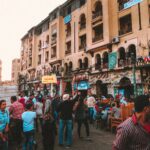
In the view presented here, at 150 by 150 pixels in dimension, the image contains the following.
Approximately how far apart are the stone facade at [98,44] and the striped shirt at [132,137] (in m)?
Answer: 17.6

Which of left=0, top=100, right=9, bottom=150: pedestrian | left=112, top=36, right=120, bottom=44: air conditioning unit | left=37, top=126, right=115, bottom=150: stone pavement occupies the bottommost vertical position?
left=37, top=126, right=115, bottom=150: stone pavement

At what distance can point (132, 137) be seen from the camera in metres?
2.56

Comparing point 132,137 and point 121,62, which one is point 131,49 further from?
point 132,137

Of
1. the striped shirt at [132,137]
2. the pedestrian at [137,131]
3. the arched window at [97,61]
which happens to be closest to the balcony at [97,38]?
the arched window at [97,61]

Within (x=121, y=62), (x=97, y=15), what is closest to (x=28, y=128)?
(x=121, y=62)

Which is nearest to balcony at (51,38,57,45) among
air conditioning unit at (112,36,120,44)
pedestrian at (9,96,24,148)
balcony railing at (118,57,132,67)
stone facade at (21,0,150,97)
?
stone facade at (21,0,150,97)

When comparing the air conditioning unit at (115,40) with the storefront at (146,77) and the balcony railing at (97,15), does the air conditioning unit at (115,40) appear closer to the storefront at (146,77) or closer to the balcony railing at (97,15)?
the balcony railing at (97,15)

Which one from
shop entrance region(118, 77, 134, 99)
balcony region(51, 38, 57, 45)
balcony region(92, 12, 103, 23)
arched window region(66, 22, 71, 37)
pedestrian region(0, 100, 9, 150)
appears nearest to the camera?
pedestrian region(0, 100, 9, 150)

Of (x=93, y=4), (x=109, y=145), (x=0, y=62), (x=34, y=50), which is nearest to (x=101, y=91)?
(x=93, y=4)

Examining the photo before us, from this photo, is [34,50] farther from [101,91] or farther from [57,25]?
[101,91]

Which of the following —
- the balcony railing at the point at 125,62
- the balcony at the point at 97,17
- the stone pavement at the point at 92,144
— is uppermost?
the balcony at the point at 97,17

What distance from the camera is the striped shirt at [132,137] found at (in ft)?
8.27

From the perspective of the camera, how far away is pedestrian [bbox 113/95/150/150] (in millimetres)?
2521

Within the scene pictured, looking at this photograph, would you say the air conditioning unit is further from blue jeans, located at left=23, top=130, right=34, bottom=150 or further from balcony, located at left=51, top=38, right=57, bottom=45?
blue jeans, located at left=23, top=130, right=34, bottom=150
